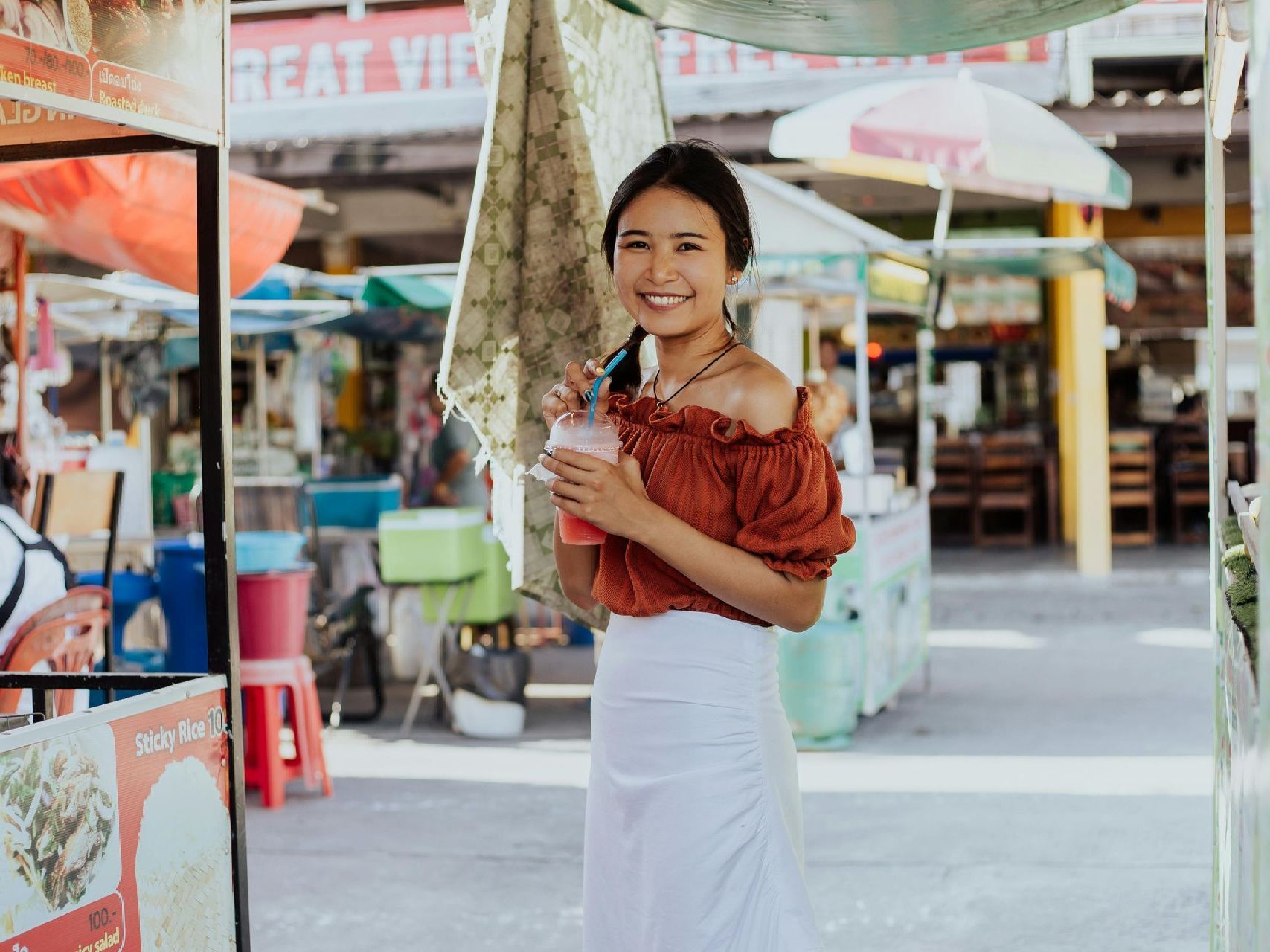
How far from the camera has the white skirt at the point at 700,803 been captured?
2129 millimetres

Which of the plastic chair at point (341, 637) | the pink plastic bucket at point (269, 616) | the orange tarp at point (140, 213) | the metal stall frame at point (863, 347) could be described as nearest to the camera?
the orange tarp at point (140, 213)

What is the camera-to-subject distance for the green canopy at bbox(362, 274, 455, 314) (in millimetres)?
8086

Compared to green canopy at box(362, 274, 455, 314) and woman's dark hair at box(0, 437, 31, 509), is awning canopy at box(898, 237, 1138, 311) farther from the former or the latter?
woman's dark hair at box(0, 437, 31, 509)

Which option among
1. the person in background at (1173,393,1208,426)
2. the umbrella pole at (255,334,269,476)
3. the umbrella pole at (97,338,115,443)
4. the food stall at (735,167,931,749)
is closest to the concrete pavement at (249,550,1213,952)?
the food stall at (735,167,931,749)

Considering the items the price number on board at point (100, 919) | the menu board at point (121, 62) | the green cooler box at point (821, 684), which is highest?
the menu board at point (121, 62)

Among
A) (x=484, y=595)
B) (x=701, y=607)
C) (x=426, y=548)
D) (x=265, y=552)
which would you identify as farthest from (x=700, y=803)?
(x=484, y=595)

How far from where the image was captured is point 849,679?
6703 mm

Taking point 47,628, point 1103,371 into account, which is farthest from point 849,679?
point 1103,371

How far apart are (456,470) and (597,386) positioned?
793 centimetres

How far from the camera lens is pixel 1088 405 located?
1256 cm

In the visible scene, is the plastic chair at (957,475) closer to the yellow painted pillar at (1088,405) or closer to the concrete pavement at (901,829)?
the yellow painted pillar at (1088,405)

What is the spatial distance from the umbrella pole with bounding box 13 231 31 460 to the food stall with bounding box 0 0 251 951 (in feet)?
8.98

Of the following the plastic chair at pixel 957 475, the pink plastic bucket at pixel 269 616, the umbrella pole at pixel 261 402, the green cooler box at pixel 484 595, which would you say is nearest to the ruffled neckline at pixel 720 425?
the pink plastic bucket at pixel 269 616

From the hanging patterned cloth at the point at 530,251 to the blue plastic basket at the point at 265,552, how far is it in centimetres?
311
